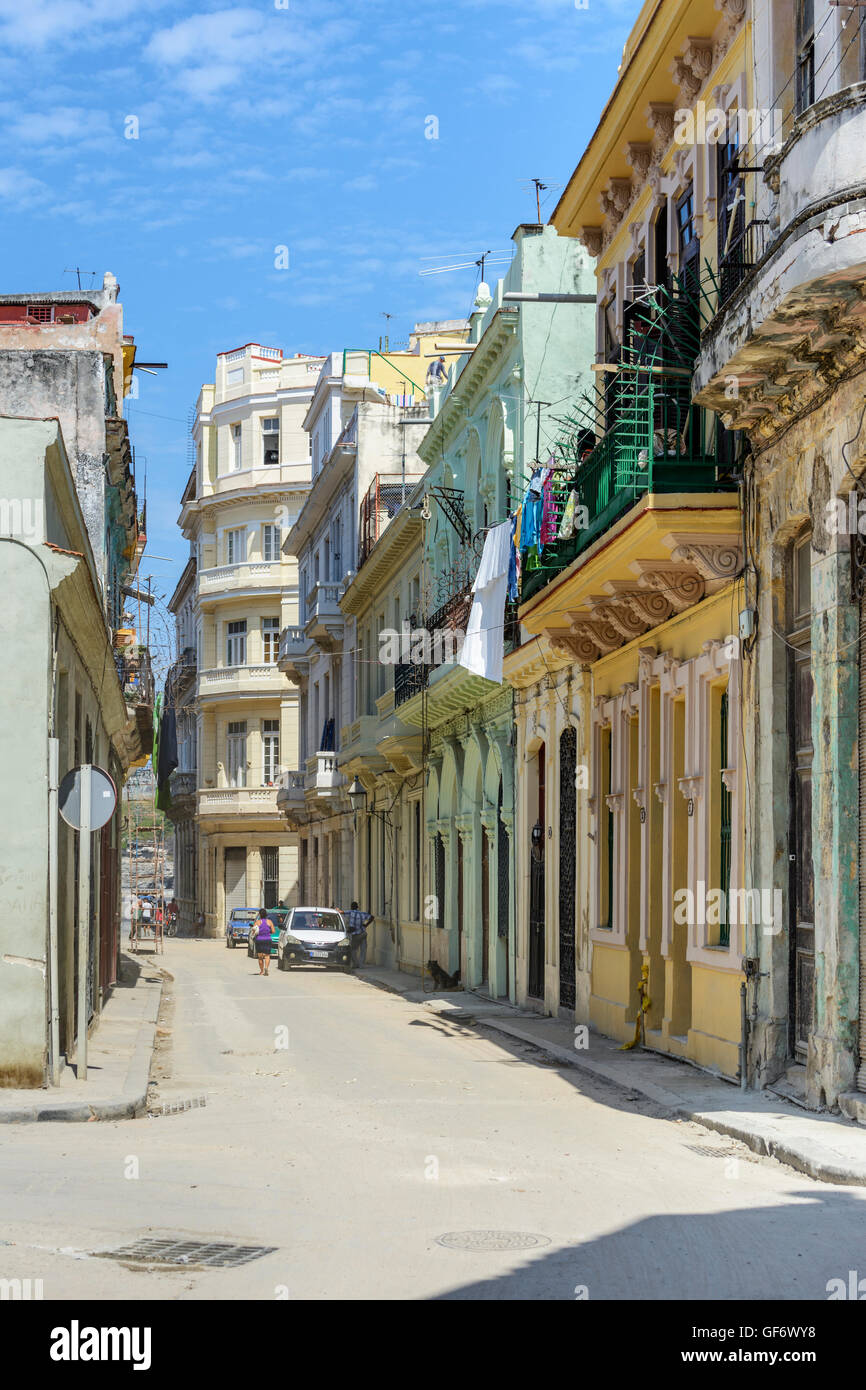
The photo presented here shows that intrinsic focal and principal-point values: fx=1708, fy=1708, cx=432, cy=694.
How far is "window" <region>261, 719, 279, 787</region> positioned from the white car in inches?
1021

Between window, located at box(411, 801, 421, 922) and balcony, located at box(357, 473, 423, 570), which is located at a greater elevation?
balcony, located at box(357, 473, 423, 570)

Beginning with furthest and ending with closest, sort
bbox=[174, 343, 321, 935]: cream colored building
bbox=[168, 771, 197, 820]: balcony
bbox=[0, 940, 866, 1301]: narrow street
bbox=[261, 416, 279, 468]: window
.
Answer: bbox=[168, 771, 197, 820]: balcony → bbox=[261, 416, 279, 468]: window → bbox=[174, 343, 321, 935]: cream colored building → bbox=[0, 940, 866, 1301]: narrow street

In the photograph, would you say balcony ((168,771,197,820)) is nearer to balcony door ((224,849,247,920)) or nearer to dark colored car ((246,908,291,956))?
balcony door ((224,849,247,920))

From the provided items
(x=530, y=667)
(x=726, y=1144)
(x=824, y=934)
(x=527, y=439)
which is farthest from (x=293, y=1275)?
(x=527, y=439)

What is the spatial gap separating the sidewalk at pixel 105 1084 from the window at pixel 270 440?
44.1 metres

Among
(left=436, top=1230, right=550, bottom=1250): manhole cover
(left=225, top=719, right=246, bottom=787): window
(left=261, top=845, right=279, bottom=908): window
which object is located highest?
(left=225, top=719, right=246, bottom=787): window

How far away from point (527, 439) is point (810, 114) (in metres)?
14.2

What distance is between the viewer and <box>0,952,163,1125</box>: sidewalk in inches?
485

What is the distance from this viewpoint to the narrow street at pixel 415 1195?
686 cm

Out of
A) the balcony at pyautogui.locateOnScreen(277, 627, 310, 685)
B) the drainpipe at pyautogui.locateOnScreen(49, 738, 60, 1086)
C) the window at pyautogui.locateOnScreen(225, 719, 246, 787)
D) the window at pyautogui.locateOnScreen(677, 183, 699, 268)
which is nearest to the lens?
the drainpipe at pyautogui.locateOnScreen(49, 738, 60, 1086)

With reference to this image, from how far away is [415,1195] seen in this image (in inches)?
355

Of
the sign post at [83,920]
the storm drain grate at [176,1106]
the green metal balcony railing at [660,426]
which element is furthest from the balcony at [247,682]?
the storm drain grate at [176,1106]

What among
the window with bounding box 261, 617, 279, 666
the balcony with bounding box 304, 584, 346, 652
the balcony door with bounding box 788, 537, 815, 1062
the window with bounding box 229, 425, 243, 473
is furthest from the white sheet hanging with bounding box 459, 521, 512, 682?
the window with bounding box 229, 425, 243, 473

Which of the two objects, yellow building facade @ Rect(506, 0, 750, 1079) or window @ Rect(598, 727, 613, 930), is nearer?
yellow building facade @ Rect(506, 0, 750, 1079)
